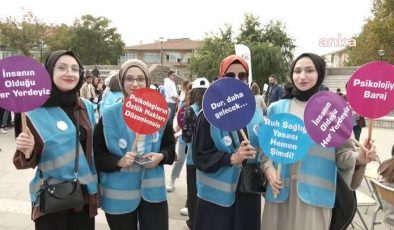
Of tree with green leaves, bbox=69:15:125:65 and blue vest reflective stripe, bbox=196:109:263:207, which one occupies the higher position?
tree with green leaves, bbox=69:15:125:65

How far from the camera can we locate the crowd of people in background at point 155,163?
234cm

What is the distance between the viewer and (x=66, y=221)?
246 centimetres

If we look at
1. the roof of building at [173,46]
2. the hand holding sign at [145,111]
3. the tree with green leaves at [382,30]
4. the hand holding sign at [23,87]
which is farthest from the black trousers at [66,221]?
the roof of building at [173,46]

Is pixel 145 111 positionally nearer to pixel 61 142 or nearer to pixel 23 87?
pixel 61 142

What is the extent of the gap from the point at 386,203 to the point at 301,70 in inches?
61.6

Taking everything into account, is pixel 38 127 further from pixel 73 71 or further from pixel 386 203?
Answer: pixel 386 203

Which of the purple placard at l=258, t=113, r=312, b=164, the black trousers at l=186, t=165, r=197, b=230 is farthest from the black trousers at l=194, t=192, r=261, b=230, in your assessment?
the black trousers at l=186, t=165, r=197, b=230

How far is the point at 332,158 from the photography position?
234 cm

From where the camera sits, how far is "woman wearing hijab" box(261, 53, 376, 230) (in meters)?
2.34

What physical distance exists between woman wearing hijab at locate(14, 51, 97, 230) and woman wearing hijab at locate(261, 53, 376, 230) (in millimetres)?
1160

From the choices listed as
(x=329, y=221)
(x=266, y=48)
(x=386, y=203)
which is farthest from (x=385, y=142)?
(x=266, y=48)

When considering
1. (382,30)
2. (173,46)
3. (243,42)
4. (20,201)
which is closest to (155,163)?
(20,201)

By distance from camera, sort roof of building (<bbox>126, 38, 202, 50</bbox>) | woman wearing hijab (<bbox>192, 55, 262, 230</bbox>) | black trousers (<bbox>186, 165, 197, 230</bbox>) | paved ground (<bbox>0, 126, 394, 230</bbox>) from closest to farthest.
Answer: woman wearing hijab (<bbox>192, 55, 262, 230</bbox>) → black trousers (<bbox>186, 165, 197, 230</bbox>) → paved ground (<bbox>0, 126, 394, 230</bbox>) → roof of building (<bbox>126, 38, 202, 50</bbox>)

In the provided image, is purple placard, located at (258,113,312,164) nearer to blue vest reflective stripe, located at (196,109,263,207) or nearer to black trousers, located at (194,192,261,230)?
blue vest reflective stripe, located at (196,109,263,207)
